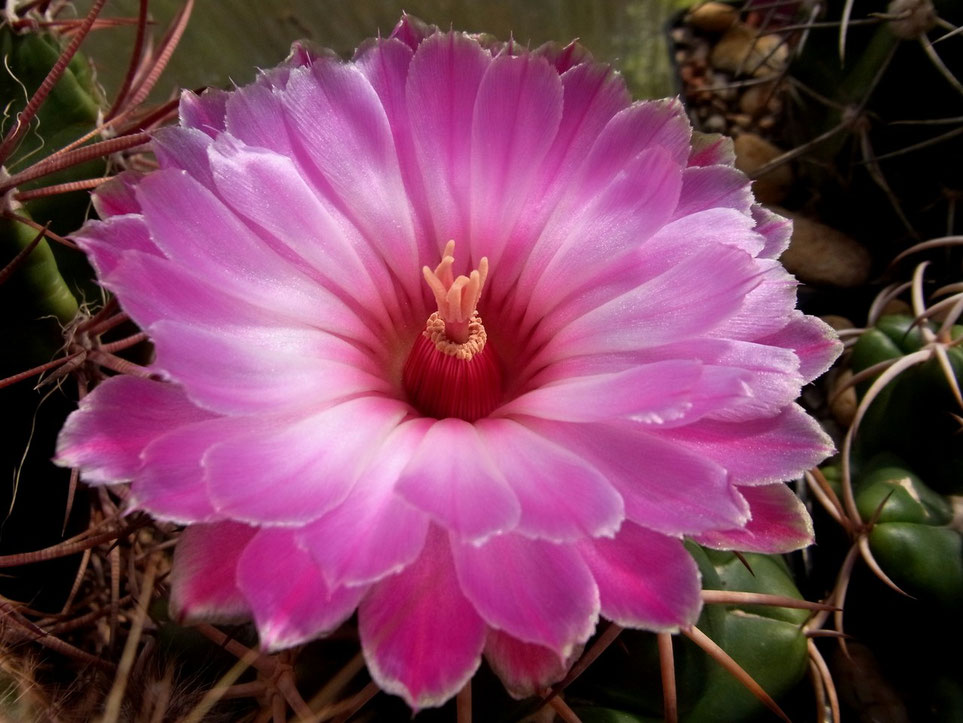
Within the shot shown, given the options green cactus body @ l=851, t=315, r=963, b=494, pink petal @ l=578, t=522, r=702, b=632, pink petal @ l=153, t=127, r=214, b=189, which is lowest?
green cactus body @ l=851, t=315, r=963, b=494

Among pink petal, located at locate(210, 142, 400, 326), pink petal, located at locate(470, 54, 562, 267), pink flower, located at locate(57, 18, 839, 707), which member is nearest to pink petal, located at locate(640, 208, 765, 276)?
pink flower, located at locate(57, 18, 839, 707)

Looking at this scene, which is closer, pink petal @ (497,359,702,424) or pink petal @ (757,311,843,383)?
pink petal @ (497,359,702,424)

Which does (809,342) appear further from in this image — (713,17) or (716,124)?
(713,17)

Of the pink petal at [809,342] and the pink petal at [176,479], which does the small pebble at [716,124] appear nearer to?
the pink petal at [809,342]

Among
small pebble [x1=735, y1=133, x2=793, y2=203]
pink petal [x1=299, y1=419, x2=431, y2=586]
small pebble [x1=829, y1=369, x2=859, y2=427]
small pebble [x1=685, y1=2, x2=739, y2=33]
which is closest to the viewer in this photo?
pink petal [x1=299, y1=419, x2=431, y2=586]

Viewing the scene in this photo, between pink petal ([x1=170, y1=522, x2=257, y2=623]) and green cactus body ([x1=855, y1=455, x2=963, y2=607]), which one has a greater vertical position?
pink petal ([x1=170, y1=522, x2=257, y2=623])

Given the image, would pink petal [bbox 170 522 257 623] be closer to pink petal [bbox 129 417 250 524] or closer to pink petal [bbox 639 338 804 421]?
pink petal [bbox 129 417 250 524]

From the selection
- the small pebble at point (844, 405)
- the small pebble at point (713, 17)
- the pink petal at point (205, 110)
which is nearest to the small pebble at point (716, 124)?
the small pebble at point (713, 17)
